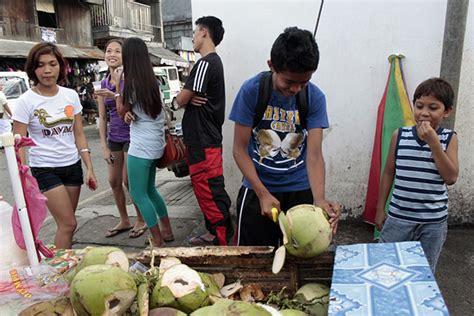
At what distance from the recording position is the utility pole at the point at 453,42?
315 centimetres

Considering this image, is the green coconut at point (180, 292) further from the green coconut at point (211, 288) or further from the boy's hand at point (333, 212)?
the boy's hand at point (333, 212)

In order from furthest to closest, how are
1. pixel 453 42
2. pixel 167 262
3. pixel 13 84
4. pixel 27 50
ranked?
pixel 27 50, pixel 13 84, pixel 453 42, pixel 167 262

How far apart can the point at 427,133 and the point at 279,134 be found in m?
0.77

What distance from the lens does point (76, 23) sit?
20.7 meters

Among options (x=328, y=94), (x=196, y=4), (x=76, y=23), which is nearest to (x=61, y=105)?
(x=196, y=4)

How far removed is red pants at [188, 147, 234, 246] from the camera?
331 cm

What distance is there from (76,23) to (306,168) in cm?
2161

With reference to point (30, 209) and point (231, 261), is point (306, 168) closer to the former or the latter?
point (231, 261)

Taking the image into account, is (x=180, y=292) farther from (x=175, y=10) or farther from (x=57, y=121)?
(x=175, y=10)

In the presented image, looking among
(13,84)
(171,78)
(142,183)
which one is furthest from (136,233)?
(171,78)

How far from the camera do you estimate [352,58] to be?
3.82 m

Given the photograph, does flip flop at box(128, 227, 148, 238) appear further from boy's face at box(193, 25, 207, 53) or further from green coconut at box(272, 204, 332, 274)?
green coconut at box(272, 204, 332, 274)

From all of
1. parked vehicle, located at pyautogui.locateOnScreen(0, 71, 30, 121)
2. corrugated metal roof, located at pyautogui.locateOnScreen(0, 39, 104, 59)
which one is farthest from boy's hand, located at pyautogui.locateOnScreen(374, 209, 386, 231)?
corrugated metal roof, located at pyautogui.locateOnScreen(0, 39, 104, 59)

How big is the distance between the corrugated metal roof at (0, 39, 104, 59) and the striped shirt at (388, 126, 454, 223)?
1628cm
